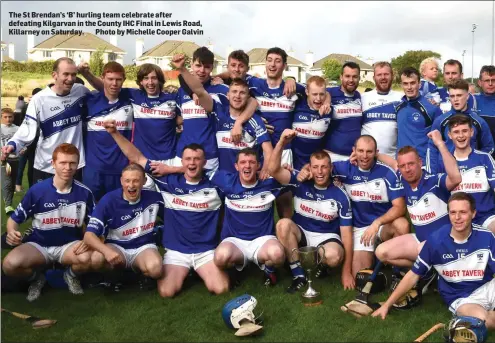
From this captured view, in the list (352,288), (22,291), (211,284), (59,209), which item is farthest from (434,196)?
(22,291)

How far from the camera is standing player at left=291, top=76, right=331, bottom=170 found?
5.74 metres

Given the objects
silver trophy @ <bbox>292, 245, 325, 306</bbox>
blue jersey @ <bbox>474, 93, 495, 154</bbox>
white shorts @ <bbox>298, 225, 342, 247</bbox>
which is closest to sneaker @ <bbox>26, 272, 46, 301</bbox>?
silver trophy @ <bbox>292, 245, 325, 306</bbox>

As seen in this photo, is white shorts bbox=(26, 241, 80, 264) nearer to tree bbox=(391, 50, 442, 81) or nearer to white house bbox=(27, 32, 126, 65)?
white house bbox=(27, 32, 126, 65)

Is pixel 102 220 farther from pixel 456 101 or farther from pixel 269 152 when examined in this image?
pixel 456 101

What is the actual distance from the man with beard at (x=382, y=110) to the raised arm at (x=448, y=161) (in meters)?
1.49

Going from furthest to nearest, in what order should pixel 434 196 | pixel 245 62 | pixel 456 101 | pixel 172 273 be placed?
pixel 245 62, pixel 456 101, pixel 172 273, pixel 434 196

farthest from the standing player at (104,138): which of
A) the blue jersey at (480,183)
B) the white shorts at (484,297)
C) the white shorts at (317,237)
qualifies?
the white shorts at (484,297)

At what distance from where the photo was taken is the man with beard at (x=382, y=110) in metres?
6.06

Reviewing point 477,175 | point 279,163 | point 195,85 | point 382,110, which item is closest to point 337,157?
point 382,110

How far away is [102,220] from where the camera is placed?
491cm

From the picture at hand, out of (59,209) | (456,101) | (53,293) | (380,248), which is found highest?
(456,101)

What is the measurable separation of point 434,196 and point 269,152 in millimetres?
1672

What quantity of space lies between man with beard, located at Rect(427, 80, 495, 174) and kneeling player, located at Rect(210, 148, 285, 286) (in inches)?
68.5

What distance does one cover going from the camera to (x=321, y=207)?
17.7 ft
